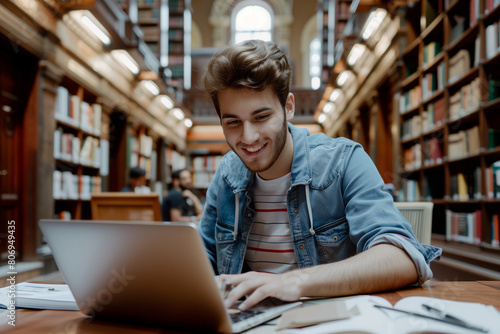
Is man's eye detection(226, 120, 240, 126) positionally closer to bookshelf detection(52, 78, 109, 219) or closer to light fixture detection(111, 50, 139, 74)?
bookshelf detection(52, 78, 109, 219)

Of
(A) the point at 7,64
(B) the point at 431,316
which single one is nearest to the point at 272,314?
(B) the point at 431,316

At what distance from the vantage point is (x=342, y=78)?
6.17 m

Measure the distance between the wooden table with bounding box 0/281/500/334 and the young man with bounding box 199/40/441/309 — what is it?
0.15ft

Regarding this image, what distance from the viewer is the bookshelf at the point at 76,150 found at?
3.77 m

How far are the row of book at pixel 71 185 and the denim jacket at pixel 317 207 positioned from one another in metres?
2.82

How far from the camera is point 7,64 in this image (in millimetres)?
3201

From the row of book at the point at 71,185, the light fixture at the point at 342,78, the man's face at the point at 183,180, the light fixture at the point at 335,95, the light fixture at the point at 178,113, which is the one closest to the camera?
the row of book at the point at 71,185

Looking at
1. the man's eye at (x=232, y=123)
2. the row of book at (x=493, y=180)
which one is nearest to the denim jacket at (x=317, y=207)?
the man's eye at (x=232, y=123)

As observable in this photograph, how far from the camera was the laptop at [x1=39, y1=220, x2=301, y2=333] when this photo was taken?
0.56 meters

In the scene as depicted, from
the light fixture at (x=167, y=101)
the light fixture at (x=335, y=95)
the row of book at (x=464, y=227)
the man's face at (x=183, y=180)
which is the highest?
the light fixture at (x=335, y=95)

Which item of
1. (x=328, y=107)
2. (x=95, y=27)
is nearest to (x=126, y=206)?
(x=95, y=27)

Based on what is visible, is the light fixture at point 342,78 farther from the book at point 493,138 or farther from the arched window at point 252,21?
the arched window at point 252,21

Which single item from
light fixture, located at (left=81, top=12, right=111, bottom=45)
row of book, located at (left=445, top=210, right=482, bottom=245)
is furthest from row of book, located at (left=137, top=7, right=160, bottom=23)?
row of book, located at (left=445, top=210, right=482, bottom=245)

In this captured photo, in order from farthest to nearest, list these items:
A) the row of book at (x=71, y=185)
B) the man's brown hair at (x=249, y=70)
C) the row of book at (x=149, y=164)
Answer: the row of book at (x=149, y=164) → the row of book at (x=71, y=185) → the man's brown hair at (x=249, y=70)
